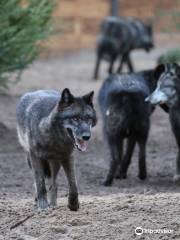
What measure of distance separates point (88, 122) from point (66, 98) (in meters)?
0.26

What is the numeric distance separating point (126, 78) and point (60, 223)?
335 centimetres

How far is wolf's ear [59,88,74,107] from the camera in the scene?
6.39 metres

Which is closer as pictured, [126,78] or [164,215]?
[164,215]

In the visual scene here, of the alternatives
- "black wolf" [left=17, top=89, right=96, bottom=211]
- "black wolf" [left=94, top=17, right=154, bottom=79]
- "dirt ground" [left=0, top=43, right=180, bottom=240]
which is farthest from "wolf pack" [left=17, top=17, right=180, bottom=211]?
"black wolf" [left=94, top=17, right=154, bottom=79]

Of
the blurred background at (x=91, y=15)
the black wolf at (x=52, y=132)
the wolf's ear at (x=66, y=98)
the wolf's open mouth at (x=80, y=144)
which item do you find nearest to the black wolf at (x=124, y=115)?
the black wolf at (x=52, y=132)

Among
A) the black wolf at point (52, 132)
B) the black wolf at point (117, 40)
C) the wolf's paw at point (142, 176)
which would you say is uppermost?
the black wolf at point (52, 132)

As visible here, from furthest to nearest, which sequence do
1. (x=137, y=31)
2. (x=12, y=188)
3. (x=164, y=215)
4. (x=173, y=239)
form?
(x=137, y=31) < (x=12, y=188) < (x=164, y=215) < (x=173, y=239)

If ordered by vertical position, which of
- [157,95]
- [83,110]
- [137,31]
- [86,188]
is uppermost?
[83,110]

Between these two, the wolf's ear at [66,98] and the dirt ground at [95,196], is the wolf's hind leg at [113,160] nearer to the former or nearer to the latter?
the dirt ground at [95,196]

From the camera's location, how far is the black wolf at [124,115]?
8.93 m

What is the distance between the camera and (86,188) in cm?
899

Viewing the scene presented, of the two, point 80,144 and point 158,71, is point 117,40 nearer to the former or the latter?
point 158,71

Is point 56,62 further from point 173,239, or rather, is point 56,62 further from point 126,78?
point 173,239

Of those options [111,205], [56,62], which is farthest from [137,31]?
[111,205]
